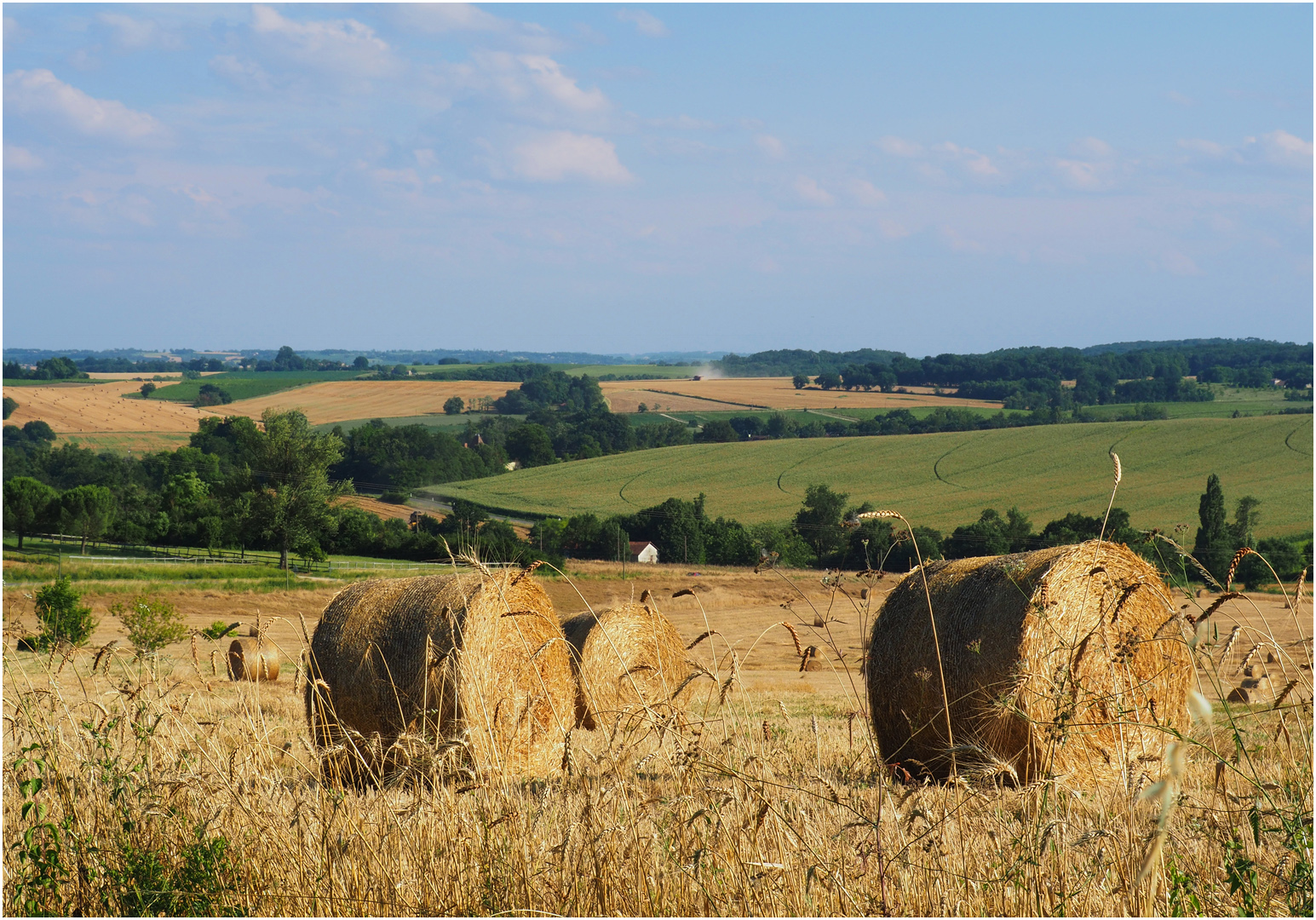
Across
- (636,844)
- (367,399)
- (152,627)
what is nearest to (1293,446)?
(152,627)

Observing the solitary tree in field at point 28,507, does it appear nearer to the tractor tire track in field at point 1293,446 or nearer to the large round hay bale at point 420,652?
the large round hay bale at point 420,652

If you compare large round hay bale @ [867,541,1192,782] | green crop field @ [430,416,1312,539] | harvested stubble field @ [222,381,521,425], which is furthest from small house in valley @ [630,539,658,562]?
harvested stubble field @ [222,381,521,425]

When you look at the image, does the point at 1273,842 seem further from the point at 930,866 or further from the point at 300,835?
the point at 300,835

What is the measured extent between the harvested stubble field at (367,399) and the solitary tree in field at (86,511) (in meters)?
51.8

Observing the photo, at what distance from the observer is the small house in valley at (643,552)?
55656 millimetres

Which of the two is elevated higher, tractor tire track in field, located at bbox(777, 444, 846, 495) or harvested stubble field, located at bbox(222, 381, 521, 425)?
harvested stubble field, located at bbox(222, 381, 521, 425)

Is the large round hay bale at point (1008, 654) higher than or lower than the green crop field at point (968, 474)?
A: higher

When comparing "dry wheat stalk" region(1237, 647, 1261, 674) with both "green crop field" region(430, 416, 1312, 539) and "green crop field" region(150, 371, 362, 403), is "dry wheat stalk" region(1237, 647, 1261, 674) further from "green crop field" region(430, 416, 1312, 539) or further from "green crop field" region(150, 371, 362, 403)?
"green crop field" region(150, 371, 362, 403)

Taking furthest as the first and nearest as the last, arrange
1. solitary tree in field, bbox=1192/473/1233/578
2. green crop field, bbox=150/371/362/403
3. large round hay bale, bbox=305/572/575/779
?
1. green crop field, bbox=150/371/362/403
2. solitary tree in field, bbox=1192/473/1233/578
3. large round hay bale, bbox=305/572/575/779

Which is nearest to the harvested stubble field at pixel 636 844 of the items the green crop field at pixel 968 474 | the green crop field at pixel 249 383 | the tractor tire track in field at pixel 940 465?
the green crop field at pixel 968 474

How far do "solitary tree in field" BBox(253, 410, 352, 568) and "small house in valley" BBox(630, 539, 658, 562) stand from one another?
52.8 feet

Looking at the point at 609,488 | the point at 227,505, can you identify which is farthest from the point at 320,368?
the point at 227,505

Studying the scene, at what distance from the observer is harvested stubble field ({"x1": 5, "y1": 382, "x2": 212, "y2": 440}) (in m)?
101

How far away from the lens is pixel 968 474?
75688 mm
